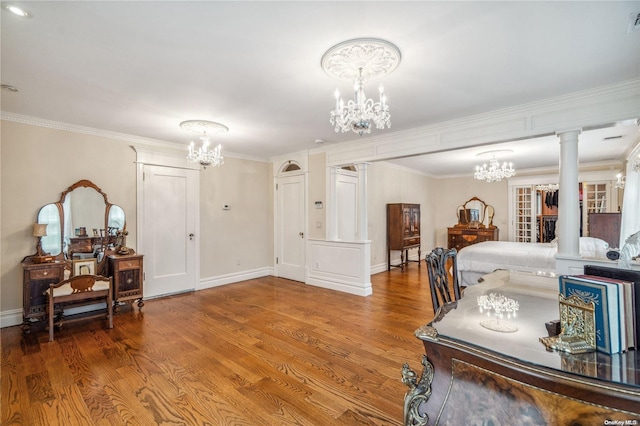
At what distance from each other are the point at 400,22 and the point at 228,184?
4493 mm

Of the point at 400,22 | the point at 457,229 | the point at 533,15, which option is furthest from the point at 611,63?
the point at 457,229

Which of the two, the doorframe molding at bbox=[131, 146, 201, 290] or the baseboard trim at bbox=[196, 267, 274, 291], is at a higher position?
the doorframe molding at bbox=[131, 146, 201, 290]

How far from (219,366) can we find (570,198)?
3892 mm

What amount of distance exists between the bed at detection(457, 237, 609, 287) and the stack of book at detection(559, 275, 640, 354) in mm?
3831

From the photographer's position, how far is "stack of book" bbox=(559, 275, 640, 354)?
965mm

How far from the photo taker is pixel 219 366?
255 centimetres

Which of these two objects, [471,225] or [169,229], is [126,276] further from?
[471,225]

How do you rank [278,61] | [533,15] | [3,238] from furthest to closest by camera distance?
[3,238] → [278,61] → [533,15]

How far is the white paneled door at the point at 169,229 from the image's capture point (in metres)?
4.64

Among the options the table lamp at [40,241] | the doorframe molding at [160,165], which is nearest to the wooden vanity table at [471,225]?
the doorframe molding at [160,165]

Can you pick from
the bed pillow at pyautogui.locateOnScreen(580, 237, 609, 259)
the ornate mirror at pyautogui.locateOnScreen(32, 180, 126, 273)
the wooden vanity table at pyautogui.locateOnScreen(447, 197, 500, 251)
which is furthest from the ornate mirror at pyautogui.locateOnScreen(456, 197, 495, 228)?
the ornate mirror at pyautogui.locateOnScreen(32, 180, 126, 273)

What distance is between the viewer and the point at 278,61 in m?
2.33

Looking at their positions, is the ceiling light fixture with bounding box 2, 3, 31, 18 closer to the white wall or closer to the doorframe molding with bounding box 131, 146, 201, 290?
the white wall

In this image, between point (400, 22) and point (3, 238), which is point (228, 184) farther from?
point (400, 22)
